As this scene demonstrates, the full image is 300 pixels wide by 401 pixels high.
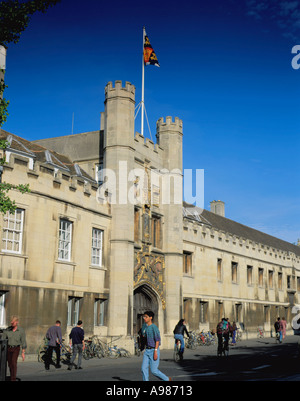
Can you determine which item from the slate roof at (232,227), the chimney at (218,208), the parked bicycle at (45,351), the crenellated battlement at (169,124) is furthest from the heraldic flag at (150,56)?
the chimney at (218,208)

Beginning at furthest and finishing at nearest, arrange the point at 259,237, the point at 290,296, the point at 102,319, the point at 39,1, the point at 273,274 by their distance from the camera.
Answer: the point at 259,237
the point at 290,296
the point at 273,274
the point at 102,319
the point at 39,1

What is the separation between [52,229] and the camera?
20.5m

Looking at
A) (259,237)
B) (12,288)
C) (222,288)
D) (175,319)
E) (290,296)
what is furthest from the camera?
(259,237)

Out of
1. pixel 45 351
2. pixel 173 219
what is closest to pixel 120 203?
pixel 173 219

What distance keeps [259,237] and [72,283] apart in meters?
40.6

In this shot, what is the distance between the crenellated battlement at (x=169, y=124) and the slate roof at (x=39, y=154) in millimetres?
6095

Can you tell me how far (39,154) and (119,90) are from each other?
18.3ft

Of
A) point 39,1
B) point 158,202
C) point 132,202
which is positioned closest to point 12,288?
point 132,202

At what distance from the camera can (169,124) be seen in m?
30.2

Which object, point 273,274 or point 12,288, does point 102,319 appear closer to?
point 12,288

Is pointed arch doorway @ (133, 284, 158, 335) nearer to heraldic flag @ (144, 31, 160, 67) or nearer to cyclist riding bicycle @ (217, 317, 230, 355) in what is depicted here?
cyclist riding bicycle @ (217, 317, 230, 355)

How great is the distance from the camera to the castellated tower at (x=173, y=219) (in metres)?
27.7

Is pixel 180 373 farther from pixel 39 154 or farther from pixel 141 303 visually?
pixel 39 154

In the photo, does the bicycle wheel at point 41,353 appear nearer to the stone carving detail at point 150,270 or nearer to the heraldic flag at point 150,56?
the stone carving detail at point 150,270
